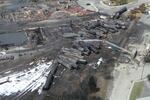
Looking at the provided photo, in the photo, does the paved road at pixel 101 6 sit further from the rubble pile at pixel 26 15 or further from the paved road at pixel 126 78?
the paved road at pixel 126 78

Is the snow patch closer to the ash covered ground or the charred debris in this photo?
the ash covered ground

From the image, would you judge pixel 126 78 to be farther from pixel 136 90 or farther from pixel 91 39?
pixel 91 39

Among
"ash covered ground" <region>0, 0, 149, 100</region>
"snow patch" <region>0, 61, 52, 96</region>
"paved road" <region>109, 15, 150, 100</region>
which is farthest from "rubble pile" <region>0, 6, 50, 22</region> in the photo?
"paved road" <region>109, 15, 150, 100</region>

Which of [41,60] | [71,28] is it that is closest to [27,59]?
[41,60]

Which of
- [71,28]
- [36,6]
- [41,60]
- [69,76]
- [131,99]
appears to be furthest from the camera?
[36,6]

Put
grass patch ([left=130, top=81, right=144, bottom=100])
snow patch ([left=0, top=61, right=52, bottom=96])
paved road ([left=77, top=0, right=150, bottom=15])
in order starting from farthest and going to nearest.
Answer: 1. paved road ([left=77, top=0, right=150, bottom=15])
2. snow patch ([left=0, top=61, right=52, bottom=96])
3. grass patch ([left=130, top=81, right=144, bottom=100])

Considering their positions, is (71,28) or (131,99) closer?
(131,99)

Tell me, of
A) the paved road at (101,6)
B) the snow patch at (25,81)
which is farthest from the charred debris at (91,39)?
the paved road at (101,6)

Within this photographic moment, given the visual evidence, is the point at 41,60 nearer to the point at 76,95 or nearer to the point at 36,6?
the point at 76,95

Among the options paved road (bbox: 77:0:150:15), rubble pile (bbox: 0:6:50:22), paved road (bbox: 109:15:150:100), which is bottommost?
paved road (bbox: 109:15:150:100)
